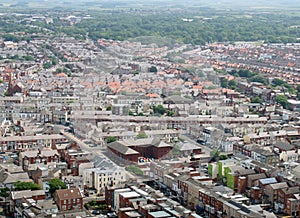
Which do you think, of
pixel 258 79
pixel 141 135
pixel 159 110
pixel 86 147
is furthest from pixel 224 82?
pixel 86 147

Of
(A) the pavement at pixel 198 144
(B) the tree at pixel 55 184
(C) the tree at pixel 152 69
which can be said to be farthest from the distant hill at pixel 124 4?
(B) the tree at pixel 55 184

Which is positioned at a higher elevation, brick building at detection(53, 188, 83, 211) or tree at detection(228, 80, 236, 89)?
brick building at detection(53, 188, 83, 211)

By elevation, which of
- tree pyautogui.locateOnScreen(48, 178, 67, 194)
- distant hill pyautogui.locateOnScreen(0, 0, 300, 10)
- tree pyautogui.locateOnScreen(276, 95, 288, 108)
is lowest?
distant hill pyautogui.locateOnScreen(0, 0, 300, 10)

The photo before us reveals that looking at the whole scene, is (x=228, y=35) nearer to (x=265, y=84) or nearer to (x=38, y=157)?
(x=265, y=84)

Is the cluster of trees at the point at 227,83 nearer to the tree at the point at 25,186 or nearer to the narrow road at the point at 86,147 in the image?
the narrow road at the point at 86,147

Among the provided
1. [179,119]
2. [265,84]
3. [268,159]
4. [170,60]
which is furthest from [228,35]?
[268,159]

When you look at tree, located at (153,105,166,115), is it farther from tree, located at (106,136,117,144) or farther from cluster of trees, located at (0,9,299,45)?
cluster of trees, located at (0,9,299,45)

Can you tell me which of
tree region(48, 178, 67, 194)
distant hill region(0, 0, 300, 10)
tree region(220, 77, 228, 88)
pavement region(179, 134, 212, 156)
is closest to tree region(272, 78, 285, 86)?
tree region(220, 77, 228, 88)

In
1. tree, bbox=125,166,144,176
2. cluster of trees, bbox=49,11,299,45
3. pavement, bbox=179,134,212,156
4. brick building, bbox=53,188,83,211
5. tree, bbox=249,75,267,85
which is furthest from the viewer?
cluster of trees, bbox=49,11,299,45
